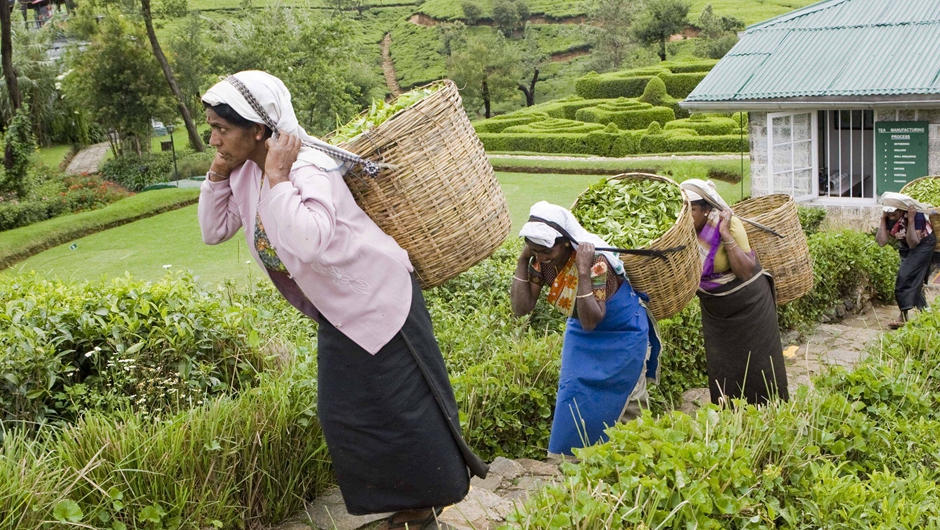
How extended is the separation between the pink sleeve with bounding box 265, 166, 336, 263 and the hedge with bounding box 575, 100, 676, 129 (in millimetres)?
26516

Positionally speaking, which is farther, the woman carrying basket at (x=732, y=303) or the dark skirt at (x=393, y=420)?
the woman carrying basket at (x=732, y=303)

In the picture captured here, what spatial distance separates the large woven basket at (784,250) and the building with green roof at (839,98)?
21.1ft

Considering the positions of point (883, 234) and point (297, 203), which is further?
point (883, 234)

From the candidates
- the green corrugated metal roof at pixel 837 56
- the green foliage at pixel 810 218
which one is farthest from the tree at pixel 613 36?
the green foliage at pixel 810 218

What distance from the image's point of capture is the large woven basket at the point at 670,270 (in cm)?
403

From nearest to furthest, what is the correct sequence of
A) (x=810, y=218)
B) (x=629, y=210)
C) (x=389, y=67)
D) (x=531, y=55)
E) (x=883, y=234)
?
(x=629, y=210)
(x=883, y=234)
(x=810, y=218)
(x=531, y=55)
(x=389, y=67)

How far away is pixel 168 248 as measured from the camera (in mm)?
15133

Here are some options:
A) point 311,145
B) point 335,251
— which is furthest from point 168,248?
point 335,251

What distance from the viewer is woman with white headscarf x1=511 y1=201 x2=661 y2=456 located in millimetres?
3875

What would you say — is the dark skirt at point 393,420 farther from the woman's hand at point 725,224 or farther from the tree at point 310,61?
the tree at point 310,61

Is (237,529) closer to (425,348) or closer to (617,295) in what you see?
(425,348)

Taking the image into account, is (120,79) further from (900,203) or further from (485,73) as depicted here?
(900,203)

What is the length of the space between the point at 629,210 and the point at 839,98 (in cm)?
902

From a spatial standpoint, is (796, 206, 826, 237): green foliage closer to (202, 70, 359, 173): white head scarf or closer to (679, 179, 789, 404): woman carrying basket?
(679, 179, 789, 404): woman carrying basket
